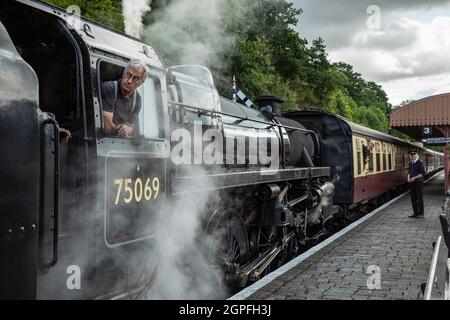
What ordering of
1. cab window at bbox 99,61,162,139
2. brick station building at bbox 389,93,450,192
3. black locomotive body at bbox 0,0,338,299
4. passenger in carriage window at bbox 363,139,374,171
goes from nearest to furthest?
black locomotive body at bbox 0,0,338,299, cab window at bbox 99,61,162,139, passenger in carriage window at bbox 363,139,374,171, brick station building at bbox 389,93,450,192

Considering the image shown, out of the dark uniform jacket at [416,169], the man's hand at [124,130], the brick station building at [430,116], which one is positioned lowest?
the dark uniform jacket at [416,169]

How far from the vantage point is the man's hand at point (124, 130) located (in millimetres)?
3314

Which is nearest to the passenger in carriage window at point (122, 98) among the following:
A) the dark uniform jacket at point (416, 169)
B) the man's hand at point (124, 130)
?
the man's hand at point (124, 130)

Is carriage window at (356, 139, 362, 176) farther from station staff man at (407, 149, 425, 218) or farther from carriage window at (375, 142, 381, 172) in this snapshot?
carriage window at (375, 142, 381, 172)

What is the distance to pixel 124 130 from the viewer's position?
334 centimetres

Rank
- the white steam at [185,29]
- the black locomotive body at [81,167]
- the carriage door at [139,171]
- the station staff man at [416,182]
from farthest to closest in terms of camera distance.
Result: the station staff man at [416,182]
the white steam at [185,29]
the carriage door at [139,171]
the black locomotive body at [81,167]

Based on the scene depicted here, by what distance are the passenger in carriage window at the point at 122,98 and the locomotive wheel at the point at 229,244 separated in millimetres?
1970

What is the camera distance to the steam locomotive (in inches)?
93.3

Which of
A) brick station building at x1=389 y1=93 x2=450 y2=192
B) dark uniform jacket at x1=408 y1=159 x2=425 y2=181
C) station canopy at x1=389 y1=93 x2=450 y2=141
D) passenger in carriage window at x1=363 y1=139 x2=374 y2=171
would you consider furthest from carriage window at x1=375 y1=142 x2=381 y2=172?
dark uniform jacket at x1=408 y1=159 x2=425 y2=181

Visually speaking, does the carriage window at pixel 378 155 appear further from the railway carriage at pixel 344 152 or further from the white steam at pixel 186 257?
the white steam at pixel 186 257

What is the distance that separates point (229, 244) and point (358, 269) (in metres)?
1.95

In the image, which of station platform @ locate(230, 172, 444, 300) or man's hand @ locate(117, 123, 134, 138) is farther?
station platform @ locate(230, 172, 444, 300)

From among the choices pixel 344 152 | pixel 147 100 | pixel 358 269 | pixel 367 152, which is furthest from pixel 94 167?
pixel 367 152
